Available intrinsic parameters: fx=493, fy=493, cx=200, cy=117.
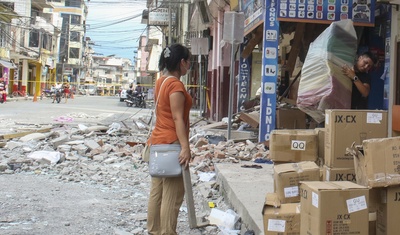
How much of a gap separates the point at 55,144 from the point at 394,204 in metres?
8.17

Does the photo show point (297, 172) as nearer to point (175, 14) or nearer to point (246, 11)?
point (246, 11)

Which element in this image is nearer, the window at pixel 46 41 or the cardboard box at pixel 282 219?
the cardboard box at pixel 282 219

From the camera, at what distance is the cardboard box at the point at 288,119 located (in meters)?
9.77

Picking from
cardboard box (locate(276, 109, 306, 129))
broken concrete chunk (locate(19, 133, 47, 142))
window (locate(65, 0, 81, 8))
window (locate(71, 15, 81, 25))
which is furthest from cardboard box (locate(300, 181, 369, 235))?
window (locate(65, 0, 81, 8))

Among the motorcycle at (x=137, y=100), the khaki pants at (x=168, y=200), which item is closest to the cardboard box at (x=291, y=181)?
the khaki pants at (x=168, y=200)

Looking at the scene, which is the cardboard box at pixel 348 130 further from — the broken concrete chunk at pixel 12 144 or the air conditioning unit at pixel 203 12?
the air conditioning unit at pixel 203 12

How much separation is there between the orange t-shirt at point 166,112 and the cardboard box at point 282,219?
94cm

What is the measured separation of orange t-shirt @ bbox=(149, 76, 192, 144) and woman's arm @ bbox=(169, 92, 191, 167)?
48mm

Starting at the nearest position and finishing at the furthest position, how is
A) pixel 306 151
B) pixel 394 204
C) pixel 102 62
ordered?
pixel 394 204, pixel 306 151, pixel 102 62

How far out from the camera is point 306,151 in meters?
4.29

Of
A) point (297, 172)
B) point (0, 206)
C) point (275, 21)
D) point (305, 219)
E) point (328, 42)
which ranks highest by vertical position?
point (275, 21)

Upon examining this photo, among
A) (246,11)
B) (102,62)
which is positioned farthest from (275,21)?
(102,62)

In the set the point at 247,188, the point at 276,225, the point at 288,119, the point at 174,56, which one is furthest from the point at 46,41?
the point at 276,225

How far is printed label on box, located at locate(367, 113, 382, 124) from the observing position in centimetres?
369
